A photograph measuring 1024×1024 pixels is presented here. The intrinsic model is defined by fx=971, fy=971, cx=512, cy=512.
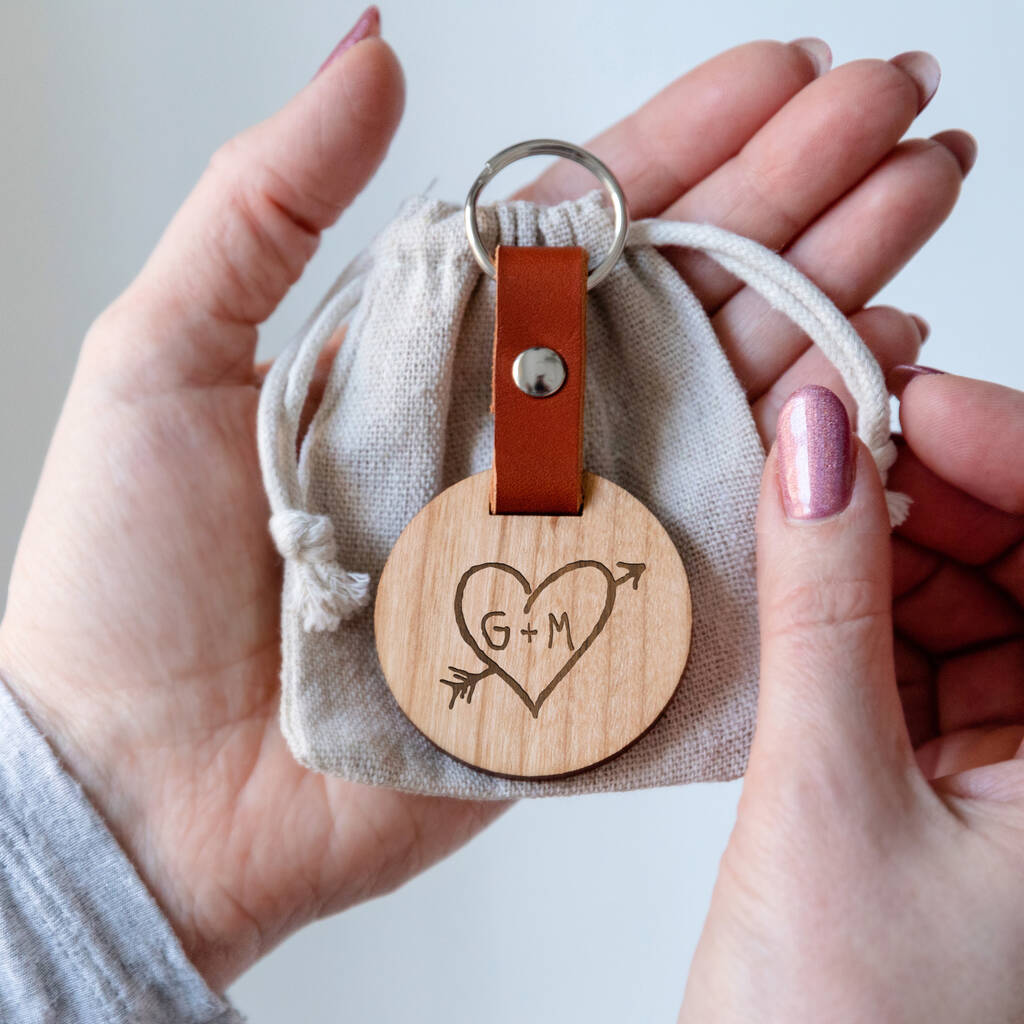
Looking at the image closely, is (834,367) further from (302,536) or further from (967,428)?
(302,536)

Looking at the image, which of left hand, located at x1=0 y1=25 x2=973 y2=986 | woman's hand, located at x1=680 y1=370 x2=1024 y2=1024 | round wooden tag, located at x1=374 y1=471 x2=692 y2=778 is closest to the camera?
woman's hand, located at x1=680 y1=370 x2=1024 y2=1024

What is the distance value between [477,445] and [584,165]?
8.5 inches

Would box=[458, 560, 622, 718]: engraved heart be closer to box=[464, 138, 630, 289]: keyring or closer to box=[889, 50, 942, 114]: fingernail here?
box=[464, 138, 630, 289]: keyring

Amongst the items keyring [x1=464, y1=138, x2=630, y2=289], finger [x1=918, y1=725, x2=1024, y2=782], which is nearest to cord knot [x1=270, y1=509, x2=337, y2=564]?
keyring [x1=464, y1=138, x2=630, y2=289]

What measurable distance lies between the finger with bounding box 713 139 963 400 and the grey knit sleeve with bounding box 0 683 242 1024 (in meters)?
0.62

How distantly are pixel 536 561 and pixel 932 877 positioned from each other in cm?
30

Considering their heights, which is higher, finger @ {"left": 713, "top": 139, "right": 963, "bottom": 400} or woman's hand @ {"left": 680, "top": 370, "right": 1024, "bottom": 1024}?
finger @ {"left": 713, "top": 139, "right": 963, "bottom": 400}

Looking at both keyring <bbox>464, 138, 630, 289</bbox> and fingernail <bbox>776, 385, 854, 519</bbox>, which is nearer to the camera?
fingernail <bbox>776, 385, 854, 519</bbox>

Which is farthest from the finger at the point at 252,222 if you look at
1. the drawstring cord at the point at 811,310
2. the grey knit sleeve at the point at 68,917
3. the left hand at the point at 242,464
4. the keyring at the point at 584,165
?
the grey knit sleeve at the point at 68,917

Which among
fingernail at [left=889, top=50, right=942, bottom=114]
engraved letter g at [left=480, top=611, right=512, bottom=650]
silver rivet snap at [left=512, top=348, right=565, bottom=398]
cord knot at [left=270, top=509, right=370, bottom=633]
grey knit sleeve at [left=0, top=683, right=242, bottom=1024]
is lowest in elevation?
grey knit sleeve at [left=0, top=683, right=242, bottom=1024]

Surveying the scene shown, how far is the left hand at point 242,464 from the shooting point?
0.76m

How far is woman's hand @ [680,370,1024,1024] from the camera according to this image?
53cm

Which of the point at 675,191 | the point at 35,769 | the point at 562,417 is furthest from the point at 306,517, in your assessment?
the point at 675,191

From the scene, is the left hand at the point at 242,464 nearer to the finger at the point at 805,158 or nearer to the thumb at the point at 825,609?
the finger at the point at 805,158
